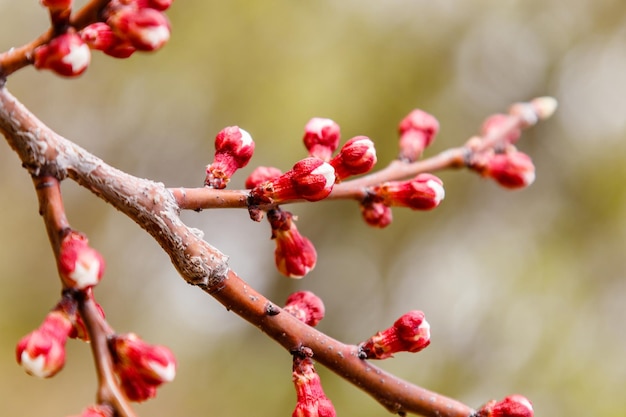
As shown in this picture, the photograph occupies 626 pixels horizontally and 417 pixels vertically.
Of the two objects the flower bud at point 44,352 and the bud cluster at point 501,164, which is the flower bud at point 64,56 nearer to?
the flower bud at point 44,352

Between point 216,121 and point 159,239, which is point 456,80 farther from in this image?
point 159,239

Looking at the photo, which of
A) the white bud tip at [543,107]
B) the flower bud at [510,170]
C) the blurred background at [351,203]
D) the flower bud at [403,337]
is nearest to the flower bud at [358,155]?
the flower bud at [403,337]

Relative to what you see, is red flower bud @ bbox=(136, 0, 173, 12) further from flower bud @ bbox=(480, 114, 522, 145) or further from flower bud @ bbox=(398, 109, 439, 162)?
flower bud @ bbox=(480, 114, 522, 145)

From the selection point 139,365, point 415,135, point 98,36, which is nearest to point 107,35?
point 98,36

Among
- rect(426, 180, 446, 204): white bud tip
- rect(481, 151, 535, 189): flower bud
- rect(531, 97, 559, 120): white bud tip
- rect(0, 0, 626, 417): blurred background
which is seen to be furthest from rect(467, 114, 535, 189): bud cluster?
rect(0, 0, 626, 417): blurred background

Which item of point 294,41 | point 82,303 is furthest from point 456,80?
point 82,303
